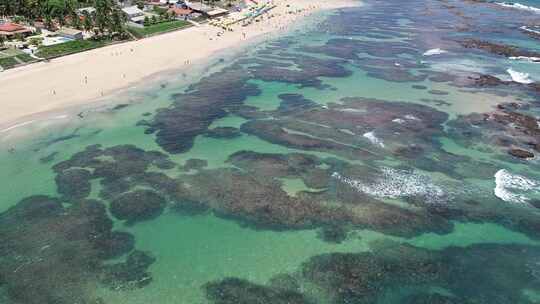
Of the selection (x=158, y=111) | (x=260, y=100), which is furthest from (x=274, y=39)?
(x=158, y=111)

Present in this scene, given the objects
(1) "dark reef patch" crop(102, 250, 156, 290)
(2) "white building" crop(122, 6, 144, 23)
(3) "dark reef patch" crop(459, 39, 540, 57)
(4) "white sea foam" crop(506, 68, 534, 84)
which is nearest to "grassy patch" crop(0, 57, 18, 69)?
(2) "white building" crop(122, 6, 144, 23)

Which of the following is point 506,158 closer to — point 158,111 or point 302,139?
point 302,139

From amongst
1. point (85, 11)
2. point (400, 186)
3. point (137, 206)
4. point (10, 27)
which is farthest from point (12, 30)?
point (400, 186)

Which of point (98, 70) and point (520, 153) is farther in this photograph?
point (98, 70)

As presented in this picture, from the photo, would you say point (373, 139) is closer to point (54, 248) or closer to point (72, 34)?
point (54, 248)

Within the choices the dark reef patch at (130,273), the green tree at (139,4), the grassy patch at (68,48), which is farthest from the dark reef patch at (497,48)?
the dark reef patch at (130,273)

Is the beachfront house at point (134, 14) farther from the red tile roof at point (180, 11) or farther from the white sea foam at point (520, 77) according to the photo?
the white sea foam at point (520, 77)
